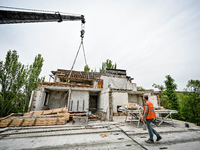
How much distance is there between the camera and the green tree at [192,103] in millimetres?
9465

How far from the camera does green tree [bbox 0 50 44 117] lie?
1248 centimetres

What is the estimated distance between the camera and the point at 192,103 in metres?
9.84

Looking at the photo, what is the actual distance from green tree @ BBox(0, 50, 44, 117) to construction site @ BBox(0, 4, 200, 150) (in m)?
4.75

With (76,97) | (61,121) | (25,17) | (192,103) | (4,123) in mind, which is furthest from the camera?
(76,97)

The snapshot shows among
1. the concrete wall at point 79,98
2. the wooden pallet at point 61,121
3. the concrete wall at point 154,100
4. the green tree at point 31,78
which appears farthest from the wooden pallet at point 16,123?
the concrete wall at point 154,100

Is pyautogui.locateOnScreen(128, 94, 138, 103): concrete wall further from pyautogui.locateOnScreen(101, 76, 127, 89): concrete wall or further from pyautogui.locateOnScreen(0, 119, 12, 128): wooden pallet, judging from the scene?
pyautogui.locateOnScreen(0, 119, 12, 128): wooden pallet

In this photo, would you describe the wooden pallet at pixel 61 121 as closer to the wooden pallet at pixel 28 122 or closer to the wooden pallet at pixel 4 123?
the wooden pallet at pixel 28 122

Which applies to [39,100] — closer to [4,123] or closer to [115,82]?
[4,123]

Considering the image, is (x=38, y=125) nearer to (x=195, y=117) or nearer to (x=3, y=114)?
(x=3, y=114)

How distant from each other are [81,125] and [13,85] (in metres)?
14.3

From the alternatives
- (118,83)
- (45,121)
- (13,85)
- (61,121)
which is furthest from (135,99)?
(13,85)

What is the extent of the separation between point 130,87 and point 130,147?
20057 mm

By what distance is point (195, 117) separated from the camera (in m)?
9.45

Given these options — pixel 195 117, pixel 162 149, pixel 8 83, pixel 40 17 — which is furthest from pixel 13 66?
pixel 195 117
